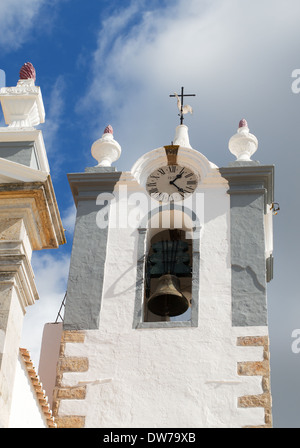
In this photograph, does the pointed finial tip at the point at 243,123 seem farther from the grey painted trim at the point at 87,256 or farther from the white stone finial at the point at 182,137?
the grey painted trim at the point at 87,256

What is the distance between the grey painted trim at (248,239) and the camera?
49.0 feet

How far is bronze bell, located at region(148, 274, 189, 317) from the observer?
15.3 meters

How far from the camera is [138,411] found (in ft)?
46.3

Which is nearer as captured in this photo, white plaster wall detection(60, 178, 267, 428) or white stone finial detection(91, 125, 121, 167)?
white plaster wall detection(60, 178, 267, 428)

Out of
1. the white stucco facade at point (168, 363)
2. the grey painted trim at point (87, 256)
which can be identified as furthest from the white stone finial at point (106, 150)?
the white stucco facade at point (168, 363)

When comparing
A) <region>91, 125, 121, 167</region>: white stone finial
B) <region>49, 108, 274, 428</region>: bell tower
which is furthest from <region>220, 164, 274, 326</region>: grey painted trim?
<region>91, 125, 121, 167</region>: white stone finial

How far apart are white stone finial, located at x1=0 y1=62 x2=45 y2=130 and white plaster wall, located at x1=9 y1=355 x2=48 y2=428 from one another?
2345mm

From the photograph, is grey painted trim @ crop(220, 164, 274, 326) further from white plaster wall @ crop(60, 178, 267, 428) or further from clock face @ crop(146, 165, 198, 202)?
clock face @ crop(146, 165, 198, 202)

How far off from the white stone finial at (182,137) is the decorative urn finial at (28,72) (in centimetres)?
609

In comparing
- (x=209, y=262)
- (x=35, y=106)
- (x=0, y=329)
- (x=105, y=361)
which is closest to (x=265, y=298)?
(x=209, y=262)

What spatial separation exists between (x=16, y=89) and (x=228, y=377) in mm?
5199

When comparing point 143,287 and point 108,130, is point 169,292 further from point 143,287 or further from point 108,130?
point 108,130

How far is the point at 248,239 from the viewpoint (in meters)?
15.7
